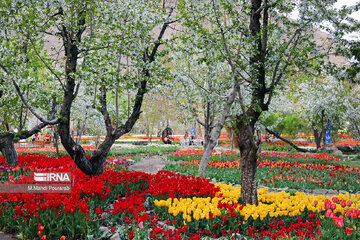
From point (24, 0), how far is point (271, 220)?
624 centimetres

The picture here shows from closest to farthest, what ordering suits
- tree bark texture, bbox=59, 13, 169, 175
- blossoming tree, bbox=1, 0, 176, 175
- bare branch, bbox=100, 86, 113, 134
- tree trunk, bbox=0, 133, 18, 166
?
1. blossoming tree, bbox=1, 0, 176, 175
2. tree bark texture, bbox=59, 13, 169, 175
3. bare branch, bbox=100, 86, 113, 134
4. tree trunk, bbox=0, 133, 18, 166

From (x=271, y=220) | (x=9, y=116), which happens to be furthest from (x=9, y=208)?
(x=9, y=116)

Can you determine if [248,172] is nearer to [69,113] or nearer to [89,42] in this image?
[69,113]

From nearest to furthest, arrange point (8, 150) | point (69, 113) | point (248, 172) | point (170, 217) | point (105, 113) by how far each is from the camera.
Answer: point (170, 217) < point (248, 172) < point (69, 113) < point (105, 113) < point (8, 150)

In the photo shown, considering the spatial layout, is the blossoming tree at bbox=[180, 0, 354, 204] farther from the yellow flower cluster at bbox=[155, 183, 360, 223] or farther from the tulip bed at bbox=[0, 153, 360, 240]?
the tulip bed at bbox=[0, 153, 360, 240]

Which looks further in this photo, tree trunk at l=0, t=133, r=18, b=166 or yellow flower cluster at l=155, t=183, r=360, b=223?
tree trunk at l=0, t=133, r=18, b=166

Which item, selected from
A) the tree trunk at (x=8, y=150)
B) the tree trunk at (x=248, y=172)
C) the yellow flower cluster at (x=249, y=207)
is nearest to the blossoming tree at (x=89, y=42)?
the yellow flower cluster at (x=249, y=207)

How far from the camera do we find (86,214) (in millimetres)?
4242

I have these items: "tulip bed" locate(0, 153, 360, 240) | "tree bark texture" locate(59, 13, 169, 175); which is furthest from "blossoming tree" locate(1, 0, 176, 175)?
"tulip bed" locate(0, 153, 360, 240)

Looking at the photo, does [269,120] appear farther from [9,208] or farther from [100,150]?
[9,208]

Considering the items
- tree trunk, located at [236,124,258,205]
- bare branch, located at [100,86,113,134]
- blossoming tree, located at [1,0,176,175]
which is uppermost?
blossoming tree, located at [1,0,176,175]

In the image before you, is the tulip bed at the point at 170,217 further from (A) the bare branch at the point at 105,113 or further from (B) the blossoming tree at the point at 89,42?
(A) the bare branch at the point at 105,113

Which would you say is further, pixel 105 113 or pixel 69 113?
pixel 105 113

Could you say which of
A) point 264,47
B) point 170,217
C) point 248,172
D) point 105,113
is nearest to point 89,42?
point 105,113
